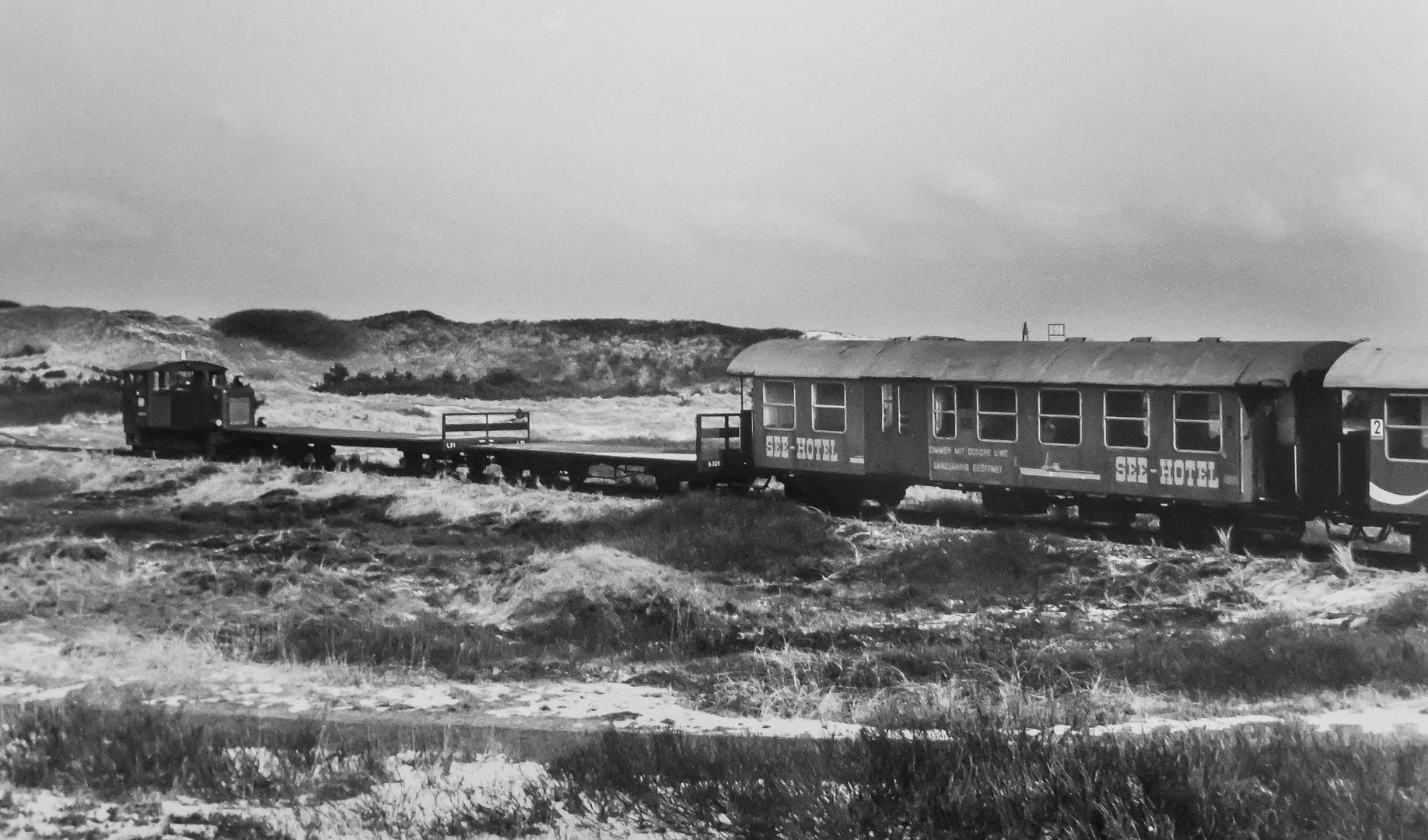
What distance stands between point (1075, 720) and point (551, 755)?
11.1ft

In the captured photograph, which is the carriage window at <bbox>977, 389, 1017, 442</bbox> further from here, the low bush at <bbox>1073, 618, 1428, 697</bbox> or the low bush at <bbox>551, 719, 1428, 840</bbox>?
the low bush at <bbox>551, 719, 1428, 840</bbox>

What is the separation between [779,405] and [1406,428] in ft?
35.9

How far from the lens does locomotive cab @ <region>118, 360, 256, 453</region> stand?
1356 inches

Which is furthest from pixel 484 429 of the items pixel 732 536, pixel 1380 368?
pixel 1380 368

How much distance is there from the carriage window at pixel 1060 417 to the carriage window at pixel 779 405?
5.28m

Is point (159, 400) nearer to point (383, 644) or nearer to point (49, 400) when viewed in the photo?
point (49, 400)

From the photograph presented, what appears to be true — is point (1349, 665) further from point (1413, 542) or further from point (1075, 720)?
point (1413, 542)

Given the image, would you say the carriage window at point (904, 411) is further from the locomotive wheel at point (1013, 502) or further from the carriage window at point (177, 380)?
the carriage window at point (177, 380)

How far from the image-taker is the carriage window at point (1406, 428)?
1551cm

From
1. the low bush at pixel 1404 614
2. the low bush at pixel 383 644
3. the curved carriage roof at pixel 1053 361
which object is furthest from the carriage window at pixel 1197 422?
the low bush at pixel 383 644

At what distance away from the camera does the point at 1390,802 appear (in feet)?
20.6

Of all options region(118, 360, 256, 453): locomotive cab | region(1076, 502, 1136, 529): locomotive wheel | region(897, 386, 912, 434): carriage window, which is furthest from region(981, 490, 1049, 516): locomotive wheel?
region(118, 360, 256, 453): locomotive cab

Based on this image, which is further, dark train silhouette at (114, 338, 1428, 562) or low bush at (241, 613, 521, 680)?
dark train silhouette at (114, 338, 1428, 562)

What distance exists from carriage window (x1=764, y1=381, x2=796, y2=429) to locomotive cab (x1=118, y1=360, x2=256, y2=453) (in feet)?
57.6
